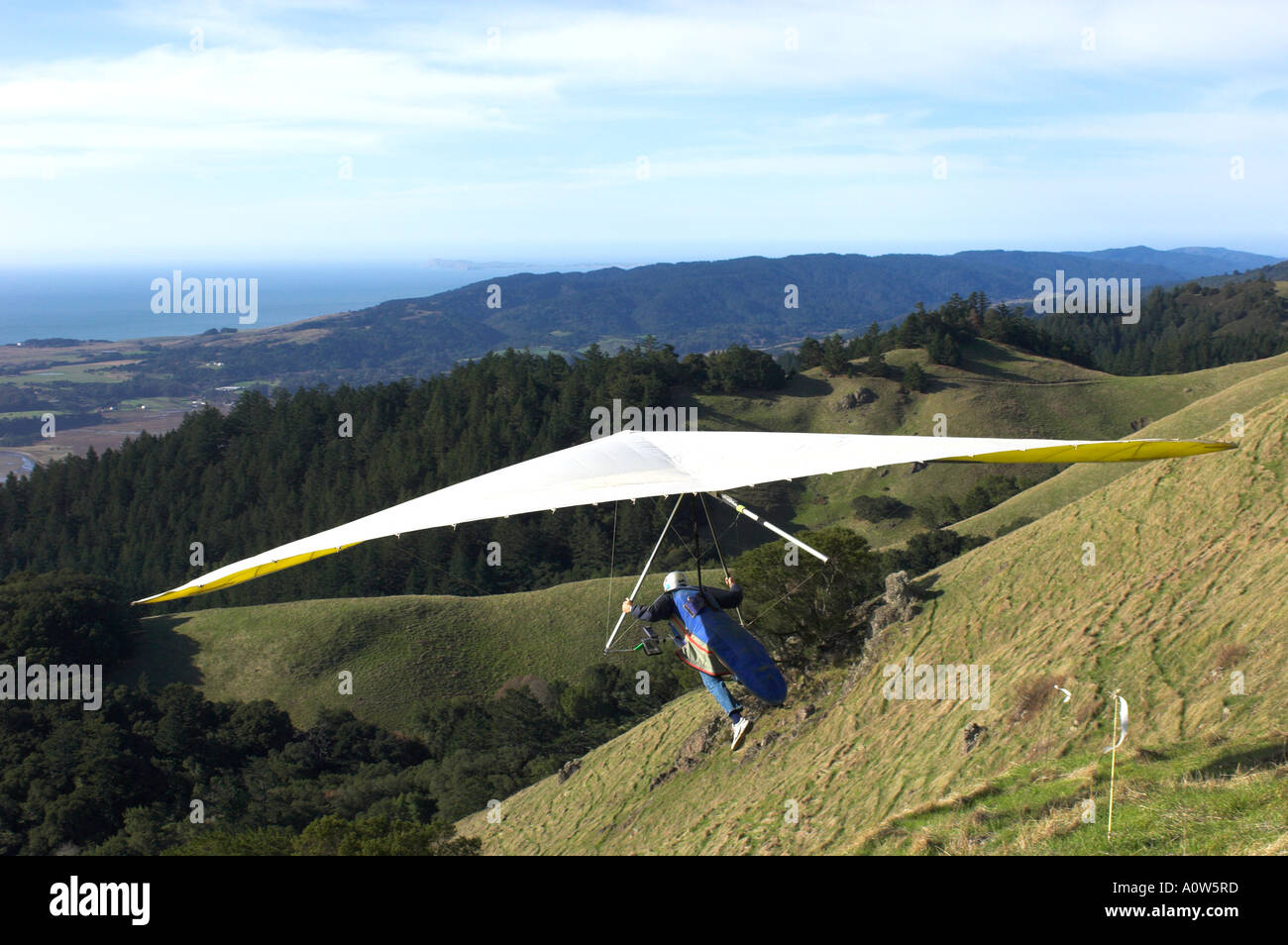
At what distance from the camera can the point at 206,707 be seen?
47.3m

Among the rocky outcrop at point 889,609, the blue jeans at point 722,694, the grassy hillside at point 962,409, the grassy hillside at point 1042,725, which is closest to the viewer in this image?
the grassy hillside at point 1042,725

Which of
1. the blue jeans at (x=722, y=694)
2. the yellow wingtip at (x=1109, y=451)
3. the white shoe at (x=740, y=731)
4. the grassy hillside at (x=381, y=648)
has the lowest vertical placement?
the grassy hillside at (x=381, y=648)

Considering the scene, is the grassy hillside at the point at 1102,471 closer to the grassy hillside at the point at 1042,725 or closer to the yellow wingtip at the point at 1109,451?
the grassy hillside at the point at 1042,725

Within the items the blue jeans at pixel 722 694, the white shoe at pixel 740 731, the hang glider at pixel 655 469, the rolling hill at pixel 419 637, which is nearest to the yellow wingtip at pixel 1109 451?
the hang glider at pixel 655 469

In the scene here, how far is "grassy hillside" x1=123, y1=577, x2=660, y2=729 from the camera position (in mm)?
53344

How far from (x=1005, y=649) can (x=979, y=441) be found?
1369cm

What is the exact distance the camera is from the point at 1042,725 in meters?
18.7

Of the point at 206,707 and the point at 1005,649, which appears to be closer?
the point at 1005,649

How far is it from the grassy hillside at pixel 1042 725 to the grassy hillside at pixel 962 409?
41.7 meters

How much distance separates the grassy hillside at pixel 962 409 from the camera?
78625 mm
